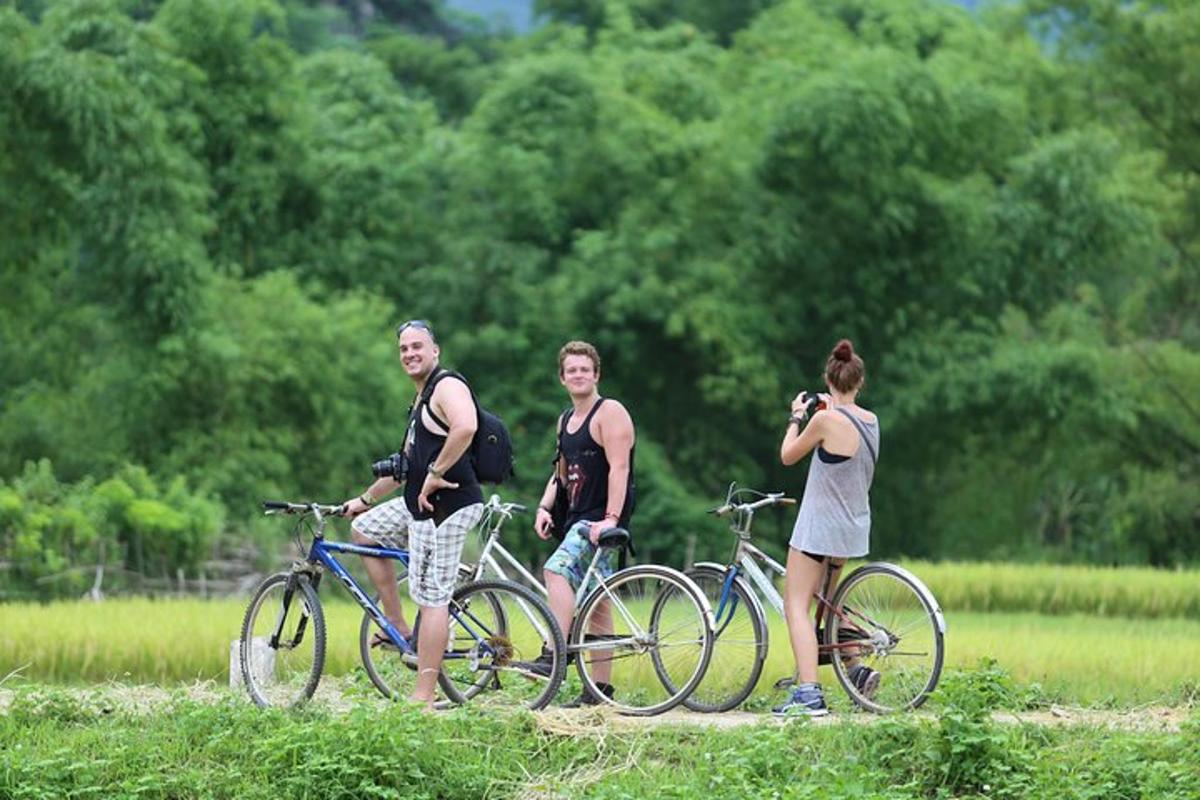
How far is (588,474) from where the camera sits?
37.3 ft

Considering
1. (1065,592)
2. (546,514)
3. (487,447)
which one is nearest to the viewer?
(487,447)

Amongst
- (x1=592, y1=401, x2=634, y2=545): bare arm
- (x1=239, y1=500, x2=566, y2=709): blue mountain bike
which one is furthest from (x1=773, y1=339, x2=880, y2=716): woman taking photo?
(x1=239, y1=500, x2=566, y2=709): blue mountain bike

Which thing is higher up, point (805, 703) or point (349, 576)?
point (349, 576)

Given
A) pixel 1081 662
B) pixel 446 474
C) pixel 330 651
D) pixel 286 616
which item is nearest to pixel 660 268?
pixel 1081 662

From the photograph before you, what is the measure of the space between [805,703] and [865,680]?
330mm

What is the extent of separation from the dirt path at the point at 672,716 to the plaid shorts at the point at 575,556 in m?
0.63

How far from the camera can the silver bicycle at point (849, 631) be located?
36.7 feet

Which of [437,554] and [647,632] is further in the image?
[647,632]

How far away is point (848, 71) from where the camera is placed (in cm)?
3138

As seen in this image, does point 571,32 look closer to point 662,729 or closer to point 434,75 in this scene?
point 434,75

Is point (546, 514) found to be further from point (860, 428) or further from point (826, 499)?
point (860, 428)

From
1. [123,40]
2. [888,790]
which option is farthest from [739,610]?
[123,40]

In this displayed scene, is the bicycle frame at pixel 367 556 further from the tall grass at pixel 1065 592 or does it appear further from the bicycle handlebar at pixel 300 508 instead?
the tall grass at pixel 1065 592

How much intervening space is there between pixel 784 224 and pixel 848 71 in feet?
6.87
